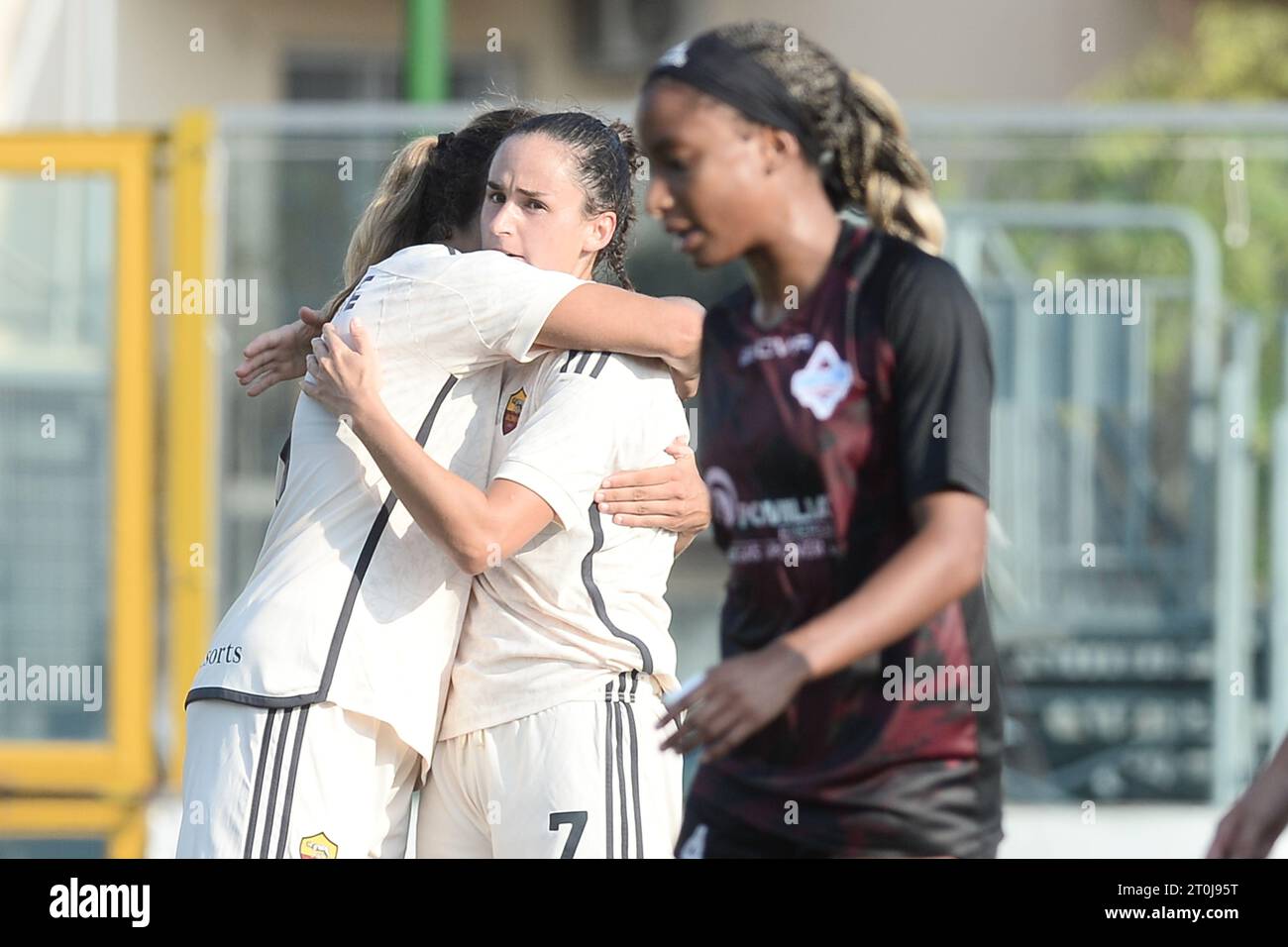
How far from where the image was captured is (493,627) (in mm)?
2623

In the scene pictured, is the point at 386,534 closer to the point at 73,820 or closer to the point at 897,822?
the point at 897,822

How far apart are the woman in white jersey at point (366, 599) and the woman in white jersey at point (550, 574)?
56mm

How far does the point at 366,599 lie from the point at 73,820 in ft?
12.0

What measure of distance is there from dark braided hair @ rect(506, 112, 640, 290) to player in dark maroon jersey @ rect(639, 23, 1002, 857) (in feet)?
1.91

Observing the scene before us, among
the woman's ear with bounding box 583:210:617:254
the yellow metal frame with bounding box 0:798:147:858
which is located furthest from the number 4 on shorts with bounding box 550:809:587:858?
the yellow metal frame with bounding box 0:798:147:858

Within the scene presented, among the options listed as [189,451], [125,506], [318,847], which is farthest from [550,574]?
[125,506]

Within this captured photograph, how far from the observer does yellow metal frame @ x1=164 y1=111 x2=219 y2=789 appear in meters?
5.74

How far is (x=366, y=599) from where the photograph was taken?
101 inches

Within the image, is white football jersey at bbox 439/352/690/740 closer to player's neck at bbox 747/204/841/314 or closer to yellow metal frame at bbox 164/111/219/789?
player's neck at bbox 747/204/841/314

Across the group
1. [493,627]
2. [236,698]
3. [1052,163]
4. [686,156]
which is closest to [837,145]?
[686,156]

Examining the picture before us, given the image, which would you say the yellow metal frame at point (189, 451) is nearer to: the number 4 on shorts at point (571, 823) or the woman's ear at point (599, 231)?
the woman's ear at point (599, 231)
